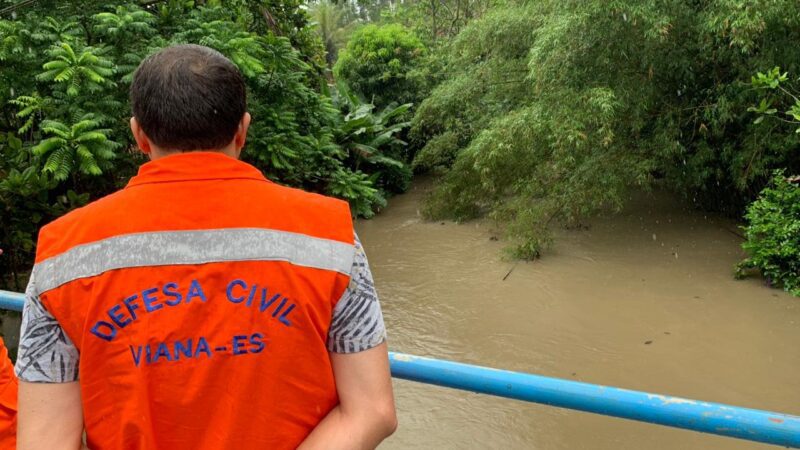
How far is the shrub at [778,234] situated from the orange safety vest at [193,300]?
6391 mm

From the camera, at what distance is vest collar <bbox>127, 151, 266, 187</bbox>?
36.1 inches

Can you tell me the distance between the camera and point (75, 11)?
18.9 ft

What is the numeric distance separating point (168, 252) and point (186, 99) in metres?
0.23

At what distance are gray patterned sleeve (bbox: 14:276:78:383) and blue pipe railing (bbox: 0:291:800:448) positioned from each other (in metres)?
0.74

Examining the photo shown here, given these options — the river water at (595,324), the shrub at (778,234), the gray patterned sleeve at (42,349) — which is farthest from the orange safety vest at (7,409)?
the shrub at (778,234)

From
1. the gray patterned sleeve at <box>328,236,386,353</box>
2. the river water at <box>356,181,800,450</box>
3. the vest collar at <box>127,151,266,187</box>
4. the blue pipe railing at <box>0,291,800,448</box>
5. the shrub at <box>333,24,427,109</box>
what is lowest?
the river water at <box>356,181,800,450</box>

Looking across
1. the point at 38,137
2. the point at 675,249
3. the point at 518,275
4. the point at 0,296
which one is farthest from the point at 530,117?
the point at 0,296

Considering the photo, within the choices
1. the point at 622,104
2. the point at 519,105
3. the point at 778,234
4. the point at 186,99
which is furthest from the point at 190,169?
the point at 519,105

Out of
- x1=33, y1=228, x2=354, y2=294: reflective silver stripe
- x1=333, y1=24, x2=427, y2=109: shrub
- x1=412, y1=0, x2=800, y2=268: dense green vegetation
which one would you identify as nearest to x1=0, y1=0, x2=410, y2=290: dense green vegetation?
x1=412, y1=0, x2=800, y2=268: dense green vegetation

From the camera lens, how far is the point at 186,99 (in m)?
0.92

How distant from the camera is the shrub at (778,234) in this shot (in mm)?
6043

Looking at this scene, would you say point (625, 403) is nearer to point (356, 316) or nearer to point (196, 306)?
point (356, 316)

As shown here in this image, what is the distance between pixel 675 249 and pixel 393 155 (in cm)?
→ 663

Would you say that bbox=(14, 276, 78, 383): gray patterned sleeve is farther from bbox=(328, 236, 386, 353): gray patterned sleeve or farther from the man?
bbox=(328, 236, 386, 353): gray patterned sleeve
